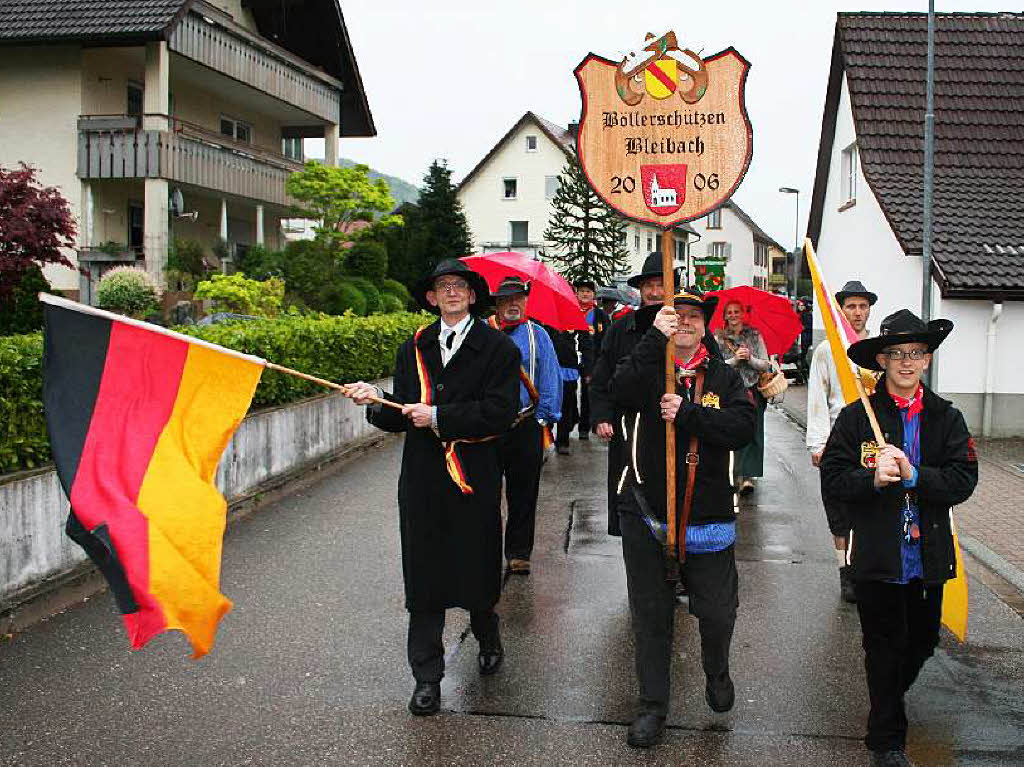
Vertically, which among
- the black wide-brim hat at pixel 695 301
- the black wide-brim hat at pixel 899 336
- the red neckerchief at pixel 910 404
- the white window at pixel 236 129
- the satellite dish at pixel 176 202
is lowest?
the red neckerchief at pixel 910 404

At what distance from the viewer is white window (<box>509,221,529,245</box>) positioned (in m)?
67.7

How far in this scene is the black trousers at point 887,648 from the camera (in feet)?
14.1

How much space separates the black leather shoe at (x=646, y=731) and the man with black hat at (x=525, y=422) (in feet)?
9.05

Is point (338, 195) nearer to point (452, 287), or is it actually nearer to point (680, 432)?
point (452, 287)

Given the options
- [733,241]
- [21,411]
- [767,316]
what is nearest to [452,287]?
[21,411]

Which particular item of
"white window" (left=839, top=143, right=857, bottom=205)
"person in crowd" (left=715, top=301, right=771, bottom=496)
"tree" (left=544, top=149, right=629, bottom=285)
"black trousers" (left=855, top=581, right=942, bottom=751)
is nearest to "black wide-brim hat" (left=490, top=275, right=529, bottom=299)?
"person in crowd" (left=715, top=301, right=771, bottom=496)

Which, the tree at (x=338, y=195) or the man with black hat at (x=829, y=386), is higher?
the tree at (x=338, y=195)

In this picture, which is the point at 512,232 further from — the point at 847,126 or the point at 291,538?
the point at 291,538

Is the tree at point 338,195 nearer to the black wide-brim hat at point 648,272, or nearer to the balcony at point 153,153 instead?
the balcony at point 153,153

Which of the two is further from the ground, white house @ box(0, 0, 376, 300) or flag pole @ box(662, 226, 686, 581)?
white house @ box(0, 0, 376, 300)

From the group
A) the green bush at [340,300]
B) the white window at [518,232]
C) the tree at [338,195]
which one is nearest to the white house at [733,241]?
the white window at [518,232]

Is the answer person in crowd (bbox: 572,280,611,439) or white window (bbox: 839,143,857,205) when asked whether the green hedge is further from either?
white window (bbox: 839,143,857,205)

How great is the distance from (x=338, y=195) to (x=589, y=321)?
14919mm

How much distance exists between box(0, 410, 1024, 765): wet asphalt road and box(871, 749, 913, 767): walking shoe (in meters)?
0.08
